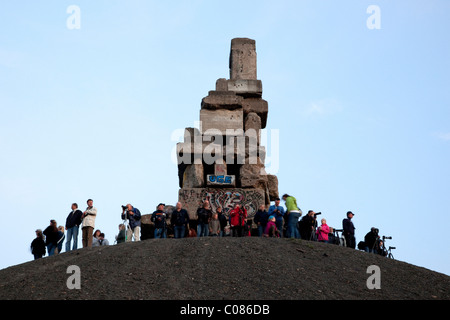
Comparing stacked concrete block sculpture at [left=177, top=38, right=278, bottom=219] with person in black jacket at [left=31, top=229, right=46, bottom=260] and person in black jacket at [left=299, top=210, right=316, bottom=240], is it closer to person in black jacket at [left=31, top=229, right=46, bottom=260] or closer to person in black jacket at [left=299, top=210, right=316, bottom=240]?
person in black jacket at [left=299, top=210, right=316, bottom=240]

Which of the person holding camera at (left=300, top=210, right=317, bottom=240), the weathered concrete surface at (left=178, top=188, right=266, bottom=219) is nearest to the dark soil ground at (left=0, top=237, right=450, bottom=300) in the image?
the person holding camera at (left=300, top=210, right=317, bottom=240)

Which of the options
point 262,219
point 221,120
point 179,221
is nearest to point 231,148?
point 221,120

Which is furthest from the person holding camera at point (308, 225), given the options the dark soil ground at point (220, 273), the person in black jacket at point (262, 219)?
the dark soil ground at point (220, 273)

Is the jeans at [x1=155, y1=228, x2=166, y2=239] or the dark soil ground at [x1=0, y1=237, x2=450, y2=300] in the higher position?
the jeans at [x1=155, y1=228, x2=166, y2=239]

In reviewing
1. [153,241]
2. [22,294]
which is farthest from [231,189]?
[22,294]

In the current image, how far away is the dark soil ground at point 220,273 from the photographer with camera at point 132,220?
6.38 feet

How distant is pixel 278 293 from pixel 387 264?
14.8ft

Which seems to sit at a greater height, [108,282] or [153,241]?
[153,241]

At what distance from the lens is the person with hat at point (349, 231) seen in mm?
19594

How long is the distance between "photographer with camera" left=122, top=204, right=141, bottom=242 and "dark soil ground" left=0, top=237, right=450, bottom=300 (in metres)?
1.94

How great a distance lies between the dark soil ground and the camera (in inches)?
506

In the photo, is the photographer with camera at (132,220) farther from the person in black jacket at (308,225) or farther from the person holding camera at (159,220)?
the person in black jacket at (308,225)
